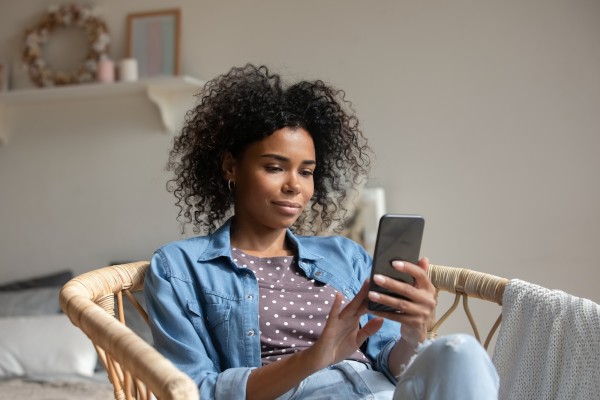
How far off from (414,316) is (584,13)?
5.35 feet

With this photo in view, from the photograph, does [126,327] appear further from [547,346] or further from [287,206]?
[547,346]

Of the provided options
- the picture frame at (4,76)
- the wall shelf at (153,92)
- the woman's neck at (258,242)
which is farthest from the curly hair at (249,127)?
the picture frame at (4,76)

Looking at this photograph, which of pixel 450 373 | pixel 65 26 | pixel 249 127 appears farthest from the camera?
pixel 65 26

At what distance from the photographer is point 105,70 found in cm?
309

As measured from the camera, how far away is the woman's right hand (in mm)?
1136

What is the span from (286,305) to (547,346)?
1.39 feet

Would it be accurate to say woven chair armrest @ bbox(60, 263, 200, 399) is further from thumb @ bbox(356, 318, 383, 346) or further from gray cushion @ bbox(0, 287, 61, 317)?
gray cushion @ bbox(0, 287, 61, 317)

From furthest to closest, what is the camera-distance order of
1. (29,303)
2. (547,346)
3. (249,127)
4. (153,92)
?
(153,92)
(29,303)
(249,127)
(547,346)

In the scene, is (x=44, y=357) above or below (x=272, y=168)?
below

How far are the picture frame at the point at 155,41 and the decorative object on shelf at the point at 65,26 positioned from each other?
0.41ft

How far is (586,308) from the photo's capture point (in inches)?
50.2

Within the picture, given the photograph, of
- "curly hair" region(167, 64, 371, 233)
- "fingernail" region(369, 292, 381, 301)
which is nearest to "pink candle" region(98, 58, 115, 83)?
"curly hair" region(167, 64, 371, 233)

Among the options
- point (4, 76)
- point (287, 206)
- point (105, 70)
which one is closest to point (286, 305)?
point (287, 206)

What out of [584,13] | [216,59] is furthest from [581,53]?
[216,59]
